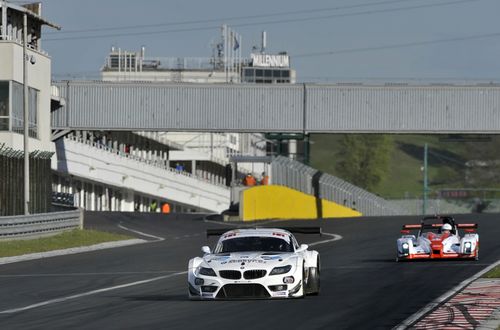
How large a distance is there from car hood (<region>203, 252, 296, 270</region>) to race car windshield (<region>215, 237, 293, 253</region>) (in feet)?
1.60

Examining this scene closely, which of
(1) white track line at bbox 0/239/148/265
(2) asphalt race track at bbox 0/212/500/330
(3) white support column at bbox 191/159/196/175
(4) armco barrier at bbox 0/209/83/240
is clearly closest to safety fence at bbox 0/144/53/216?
(4) armco barrier at bbox 0/209/83/240

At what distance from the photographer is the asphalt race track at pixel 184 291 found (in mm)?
17844

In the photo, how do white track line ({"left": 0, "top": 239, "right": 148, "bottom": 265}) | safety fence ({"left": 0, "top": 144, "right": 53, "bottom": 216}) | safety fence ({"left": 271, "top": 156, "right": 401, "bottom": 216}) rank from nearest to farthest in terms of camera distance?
white track line ({"left": 0, "top": 239, "right": 148, "bottom": 265})
safety fence ({"left": 0, "top": 144, "right": 53, "bottom": 216})
safety fence ({"left": 271, "top": 156, "right": 401, "bottom": 216})

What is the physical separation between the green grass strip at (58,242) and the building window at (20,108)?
356 inches

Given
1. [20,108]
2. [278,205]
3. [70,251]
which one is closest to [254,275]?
[70,251]

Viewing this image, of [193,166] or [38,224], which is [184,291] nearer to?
[38,224]

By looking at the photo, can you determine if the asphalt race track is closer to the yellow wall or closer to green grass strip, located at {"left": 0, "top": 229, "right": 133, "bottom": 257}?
green grass strip, located at {"left": 0, "top": 229, "right": 133, "bottom": 257}

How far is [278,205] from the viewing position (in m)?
64.2

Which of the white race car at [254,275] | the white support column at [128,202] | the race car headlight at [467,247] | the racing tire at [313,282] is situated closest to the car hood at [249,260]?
the white race car at [254,275]

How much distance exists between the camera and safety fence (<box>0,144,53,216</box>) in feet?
150

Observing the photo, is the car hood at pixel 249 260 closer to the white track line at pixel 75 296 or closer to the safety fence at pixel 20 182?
the white track line at pixel 75 296

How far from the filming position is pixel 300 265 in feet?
68.1

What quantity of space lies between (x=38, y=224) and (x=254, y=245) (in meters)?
23.2

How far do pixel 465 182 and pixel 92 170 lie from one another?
87245 mm
